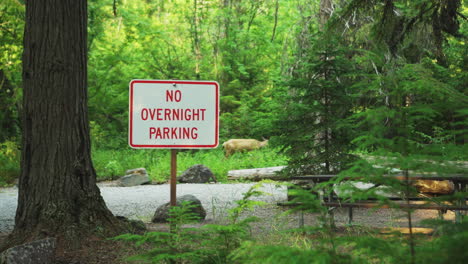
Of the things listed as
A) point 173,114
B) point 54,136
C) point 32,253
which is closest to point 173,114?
point 173,114

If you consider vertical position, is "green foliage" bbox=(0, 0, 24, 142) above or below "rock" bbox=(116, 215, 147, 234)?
above

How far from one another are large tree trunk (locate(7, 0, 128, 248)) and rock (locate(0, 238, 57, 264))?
0.58 metres

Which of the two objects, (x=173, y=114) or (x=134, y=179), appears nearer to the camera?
(x=173, y=114)

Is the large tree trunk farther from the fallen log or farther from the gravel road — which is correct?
the fallen log

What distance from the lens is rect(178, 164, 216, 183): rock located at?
1378 centimetres

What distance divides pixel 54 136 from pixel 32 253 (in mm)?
1325

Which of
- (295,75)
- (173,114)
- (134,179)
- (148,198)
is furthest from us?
(134,179)

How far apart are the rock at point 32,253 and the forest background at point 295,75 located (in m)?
2.81

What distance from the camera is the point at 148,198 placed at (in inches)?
419

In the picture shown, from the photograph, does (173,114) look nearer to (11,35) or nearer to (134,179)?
(11,35)

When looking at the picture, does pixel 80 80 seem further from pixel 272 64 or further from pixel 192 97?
pixel 272 64

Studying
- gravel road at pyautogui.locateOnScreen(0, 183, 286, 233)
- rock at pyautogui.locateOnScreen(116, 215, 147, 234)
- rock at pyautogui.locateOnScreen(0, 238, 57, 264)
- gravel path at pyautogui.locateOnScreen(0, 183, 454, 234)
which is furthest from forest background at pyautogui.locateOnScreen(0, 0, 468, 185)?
rock at pyautogui.locateOnScreen(0, 238, 57, 264)

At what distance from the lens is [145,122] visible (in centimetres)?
566

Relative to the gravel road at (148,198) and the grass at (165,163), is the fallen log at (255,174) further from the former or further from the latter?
the gravel road at (148,198)
